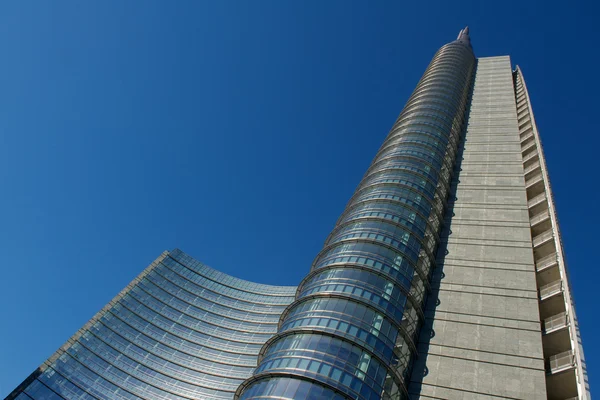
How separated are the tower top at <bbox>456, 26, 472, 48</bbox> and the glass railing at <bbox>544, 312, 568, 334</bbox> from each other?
103 m

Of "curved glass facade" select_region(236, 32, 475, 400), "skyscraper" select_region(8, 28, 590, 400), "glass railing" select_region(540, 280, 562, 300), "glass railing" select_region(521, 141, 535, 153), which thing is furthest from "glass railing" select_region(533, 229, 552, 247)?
"glass railing" select_region(521, 141, 535, 153)

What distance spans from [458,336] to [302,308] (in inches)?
498

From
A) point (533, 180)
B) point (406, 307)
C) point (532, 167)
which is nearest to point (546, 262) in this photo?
point (406, 307)

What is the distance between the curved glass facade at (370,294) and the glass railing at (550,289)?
974 cm

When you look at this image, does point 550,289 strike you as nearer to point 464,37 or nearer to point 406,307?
point 406,307

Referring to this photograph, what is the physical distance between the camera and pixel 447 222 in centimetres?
5172

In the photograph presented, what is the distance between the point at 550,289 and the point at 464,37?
109299mm

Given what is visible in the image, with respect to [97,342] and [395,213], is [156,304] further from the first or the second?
[395,213]

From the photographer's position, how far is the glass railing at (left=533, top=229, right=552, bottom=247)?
1726 inches

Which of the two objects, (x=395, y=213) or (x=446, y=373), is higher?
(x=395, y=213)

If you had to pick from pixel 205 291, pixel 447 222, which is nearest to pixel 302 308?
pixel 447 222

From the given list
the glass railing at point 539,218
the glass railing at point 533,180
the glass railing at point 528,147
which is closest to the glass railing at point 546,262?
the glass railing at point 539,218

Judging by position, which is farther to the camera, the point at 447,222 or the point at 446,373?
the point at 447,222

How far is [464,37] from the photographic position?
5089 inches
